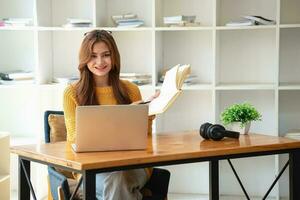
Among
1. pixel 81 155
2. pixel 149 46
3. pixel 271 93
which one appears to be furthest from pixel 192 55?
pixel 81 155

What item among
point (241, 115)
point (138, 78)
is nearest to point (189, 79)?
point (138, 78)

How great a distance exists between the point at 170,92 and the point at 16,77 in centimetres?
217


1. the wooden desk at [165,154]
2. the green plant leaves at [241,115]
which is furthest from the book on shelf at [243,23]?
the wooden desk at [165,154]

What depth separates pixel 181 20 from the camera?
4715 mm

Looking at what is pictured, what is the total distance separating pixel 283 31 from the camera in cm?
491

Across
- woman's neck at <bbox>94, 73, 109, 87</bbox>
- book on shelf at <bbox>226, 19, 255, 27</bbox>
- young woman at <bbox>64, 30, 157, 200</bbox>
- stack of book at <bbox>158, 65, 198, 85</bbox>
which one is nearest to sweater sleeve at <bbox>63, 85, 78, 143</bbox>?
young woman at <bbox>64, 30, 157, 200</bbox>

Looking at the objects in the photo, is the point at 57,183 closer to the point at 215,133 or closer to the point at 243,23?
the point at 215,133

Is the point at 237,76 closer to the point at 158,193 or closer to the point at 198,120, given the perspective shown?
the point at 198,120

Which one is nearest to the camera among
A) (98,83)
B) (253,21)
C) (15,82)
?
(98,83)

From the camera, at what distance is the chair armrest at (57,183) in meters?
2.98

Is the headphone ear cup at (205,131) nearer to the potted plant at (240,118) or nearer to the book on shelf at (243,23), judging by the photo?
the potted plant at (240,118)

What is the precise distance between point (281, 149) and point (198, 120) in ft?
6.53

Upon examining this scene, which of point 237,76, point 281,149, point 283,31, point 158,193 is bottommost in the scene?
point 158,193

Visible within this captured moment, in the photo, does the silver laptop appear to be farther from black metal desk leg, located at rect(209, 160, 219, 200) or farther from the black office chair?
black metal desk leg, located at rect(209, 160, 219, 200)
